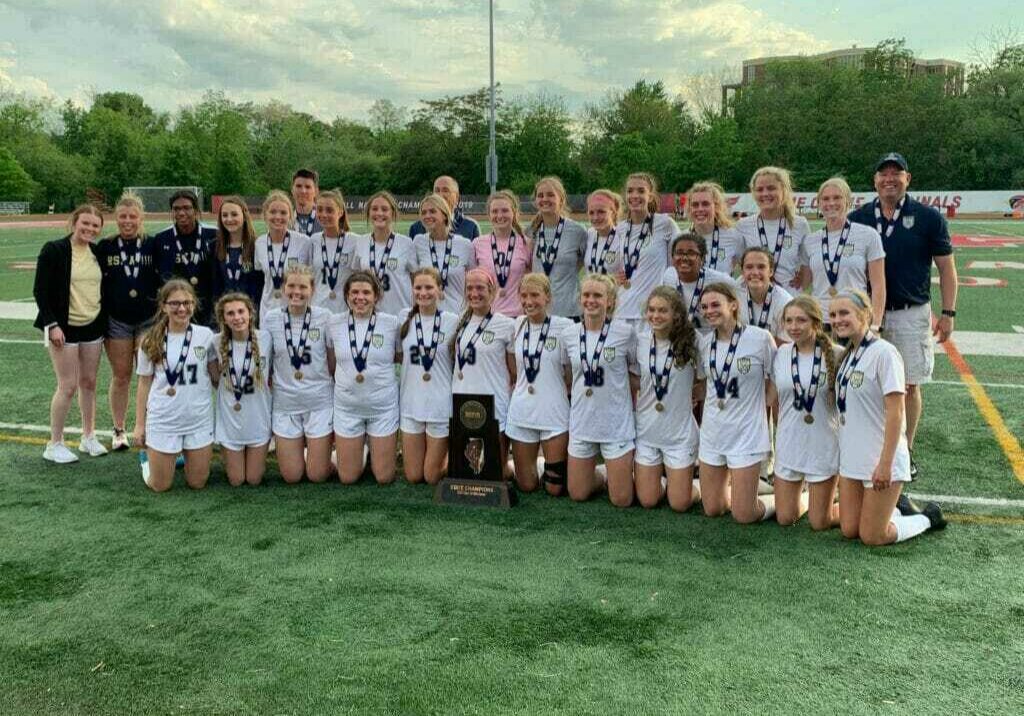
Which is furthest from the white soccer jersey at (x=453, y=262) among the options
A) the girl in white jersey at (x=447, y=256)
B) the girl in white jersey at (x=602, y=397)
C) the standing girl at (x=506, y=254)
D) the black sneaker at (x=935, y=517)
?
the black sneaker at (x=935, y=517)

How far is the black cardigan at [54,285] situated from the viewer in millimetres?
5402

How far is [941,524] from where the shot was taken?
431cm

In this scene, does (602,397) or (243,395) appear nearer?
(602,397)

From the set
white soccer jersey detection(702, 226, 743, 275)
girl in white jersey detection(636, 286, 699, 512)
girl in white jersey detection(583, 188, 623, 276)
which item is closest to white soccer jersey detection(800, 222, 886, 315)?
white soccer jersey detection(702, 226, 743, 275)

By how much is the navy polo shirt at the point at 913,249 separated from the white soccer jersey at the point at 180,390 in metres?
3.87

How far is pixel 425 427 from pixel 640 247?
163 centimetres

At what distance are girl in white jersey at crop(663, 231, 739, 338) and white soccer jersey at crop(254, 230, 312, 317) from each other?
2.29 m

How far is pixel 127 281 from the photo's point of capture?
18.4 ft

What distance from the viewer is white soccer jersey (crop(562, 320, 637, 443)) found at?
4.79 meters

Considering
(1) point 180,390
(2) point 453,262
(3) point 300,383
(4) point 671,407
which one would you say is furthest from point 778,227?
(1) point 180,390

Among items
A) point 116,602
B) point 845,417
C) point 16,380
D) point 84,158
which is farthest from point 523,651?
point 84,158

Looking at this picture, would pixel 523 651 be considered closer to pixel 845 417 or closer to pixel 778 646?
pixel 778 646

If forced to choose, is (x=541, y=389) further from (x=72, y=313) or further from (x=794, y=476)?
(x=72, y=313)

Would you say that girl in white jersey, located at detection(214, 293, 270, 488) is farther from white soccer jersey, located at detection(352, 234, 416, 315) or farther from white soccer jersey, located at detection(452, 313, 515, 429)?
white soccer jersey, located at detection(452, 313, 515, 429)
